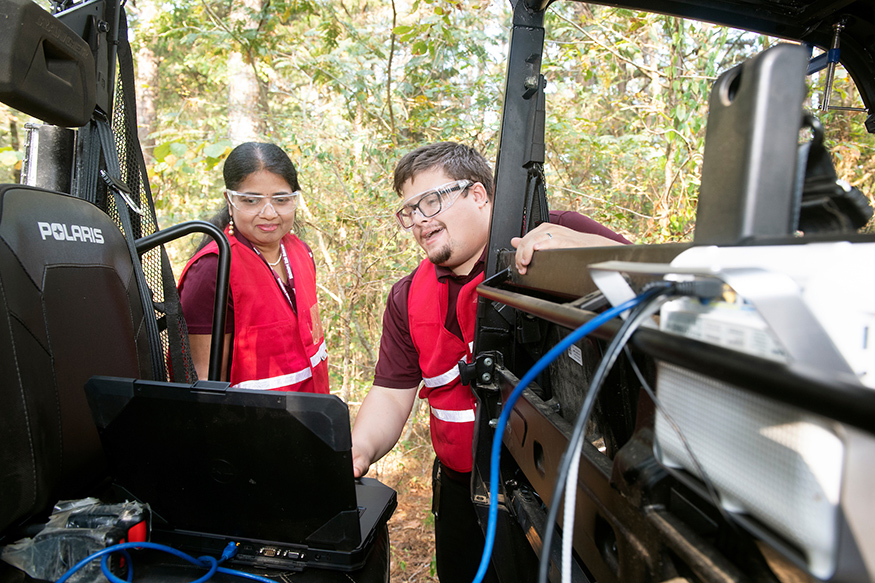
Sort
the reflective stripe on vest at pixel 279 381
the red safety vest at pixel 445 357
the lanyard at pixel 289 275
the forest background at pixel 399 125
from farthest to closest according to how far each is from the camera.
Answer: the forest background at pixel 399 125, the lanyard at pixel 289 275, the reflective stripe on vest at pixel 279 381, the red safety vest at pixel 445 357

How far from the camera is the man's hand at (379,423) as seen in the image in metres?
2.25

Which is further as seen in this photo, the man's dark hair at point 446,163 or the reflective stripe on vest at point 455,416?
the man's dark hair at point 446,163

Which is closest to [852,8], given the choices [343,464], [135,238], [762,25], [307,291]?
[762,25]

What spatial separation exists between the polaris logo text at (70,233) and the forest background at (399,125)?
3.73 meters

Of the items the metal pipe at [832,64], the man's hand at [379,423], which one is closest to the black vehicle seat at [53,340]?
the man's hand at [379,423]

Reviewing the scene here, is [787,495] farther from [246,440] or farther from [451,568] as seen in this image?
[451,568]

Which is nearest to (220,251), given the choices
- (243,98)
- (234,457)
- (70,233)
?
(70,233)

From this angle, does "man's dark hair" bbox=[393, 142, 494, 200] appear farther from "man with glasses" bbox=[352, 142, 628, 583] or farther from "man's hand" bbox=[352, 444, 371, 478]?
"man's hand" bbox=[352, 444, 371, 478]

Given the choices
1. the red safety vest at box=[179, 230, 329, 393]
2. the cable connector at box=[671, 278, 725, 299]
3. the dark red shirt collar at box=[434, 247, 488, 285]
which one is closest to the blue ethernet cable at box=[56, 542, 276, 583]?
the cable connector at box=[671, 278, 725, 299]

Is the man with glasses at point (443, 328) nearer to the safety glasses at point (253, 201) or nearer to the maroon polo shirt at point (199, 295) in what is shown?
the safety glasses at point (253, 201)

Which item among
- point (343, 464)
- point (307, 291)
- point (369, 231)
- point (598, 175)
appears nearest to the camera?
point (343, 464)

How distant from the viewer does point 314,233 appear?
700 centimetres

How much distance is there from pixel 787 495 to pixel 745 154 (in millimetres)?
408

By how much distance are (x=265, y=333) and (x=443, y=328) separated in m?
1.07
